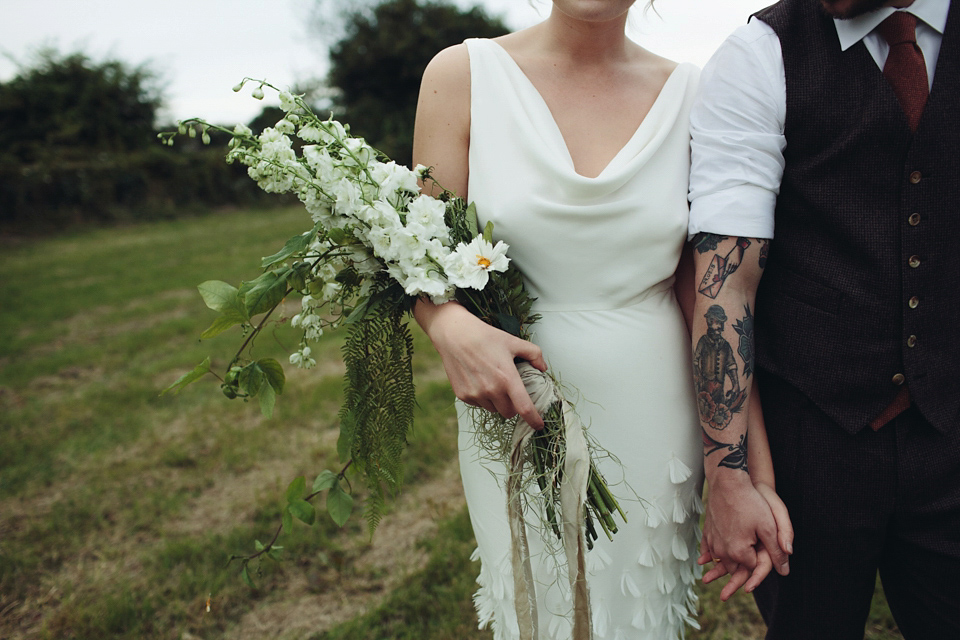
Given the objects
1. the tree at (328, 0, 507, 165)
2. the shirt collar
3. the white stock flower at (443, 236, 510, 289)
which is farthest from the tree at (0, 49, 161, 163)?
the shirt collar

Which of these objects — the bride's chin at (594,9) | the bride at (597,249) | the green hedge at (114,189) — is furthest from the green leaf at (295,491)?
the green hedge at (114,189)

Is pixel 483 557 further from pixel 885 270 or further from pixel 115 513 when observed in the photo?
pixel 115 513

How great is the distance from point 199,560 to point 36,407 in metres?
2.74

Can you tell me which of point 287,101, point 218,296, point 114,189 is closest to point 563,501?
point 218,296

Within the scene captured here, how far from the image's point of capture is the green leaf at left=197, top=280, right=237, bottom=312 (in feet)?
4.66

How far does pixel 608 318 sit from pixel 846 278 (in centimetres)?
55

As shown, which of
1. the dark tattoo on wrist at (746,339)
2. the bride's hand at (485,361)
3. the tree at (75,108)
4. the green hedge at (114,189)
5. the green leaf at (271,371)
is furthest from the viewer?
the tree at (75,108)

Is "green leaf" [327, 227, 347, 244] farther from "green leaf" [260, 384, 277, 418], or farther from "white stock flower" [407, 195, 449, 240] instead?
"green leaf" [260, 384, 277, 418]

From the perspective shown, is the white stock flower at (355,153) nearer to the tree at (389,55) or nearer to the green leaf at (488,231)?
the green leaf at (488,231)

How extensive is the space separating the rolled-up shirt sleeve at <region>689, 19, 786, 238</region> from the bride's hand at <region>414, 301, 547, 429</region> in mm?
559

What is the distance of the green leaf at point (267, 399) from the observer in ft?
4.98

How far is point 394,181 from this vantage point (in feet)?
4.54

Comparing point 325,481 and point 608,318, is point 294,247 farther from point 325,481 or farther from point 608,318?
point 608,318

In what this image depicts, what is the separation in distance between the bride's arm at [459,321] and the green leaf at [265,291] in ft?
1.07
